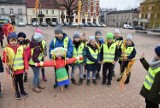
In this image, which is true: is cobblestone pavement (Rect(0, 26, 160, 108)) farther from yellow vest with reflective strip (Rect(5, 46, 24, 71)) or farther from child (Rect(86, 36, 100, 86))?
yellow vest with reflective strip (Rect(5, 46, 24, 71))

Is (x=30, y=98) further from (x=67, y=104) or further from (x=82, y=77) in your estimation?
(x=82, y=77)

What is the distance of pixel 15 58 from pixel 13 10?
202 ft

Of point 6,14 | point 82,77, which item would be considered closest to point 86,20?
point 6,14

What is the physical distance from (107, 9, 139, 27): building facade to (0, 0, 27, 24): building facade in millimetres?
43111

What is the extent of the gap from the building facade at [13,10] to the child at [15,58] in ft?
191

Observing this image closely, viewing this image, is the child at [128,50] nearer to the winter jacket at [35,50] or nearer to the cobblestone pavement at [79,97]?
the cobblestone pavement at [79,97]

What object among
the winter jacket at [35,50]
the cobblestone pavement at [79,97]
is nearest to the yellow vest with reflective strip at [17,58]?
the winter jacket at [35,50]

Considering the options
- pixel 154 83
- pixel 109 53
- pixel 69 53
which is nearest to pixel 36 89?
pixel 69 53

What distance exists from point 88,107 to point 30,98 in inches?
65.0

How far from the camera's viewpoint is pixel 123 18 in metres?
81.2

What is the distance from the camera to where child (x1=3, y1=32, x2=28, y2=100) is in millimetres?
4426

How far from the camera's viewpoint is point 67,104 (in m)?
4.53

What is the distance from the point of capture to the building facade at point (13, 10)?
5847cm

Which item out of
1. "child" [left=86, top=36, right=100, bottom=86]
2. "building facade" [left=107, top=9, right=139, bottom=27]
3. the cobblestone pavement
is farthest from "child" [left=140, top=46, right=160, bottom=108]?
"building facade" [left=107, top=9, right=139, bottom=27]
